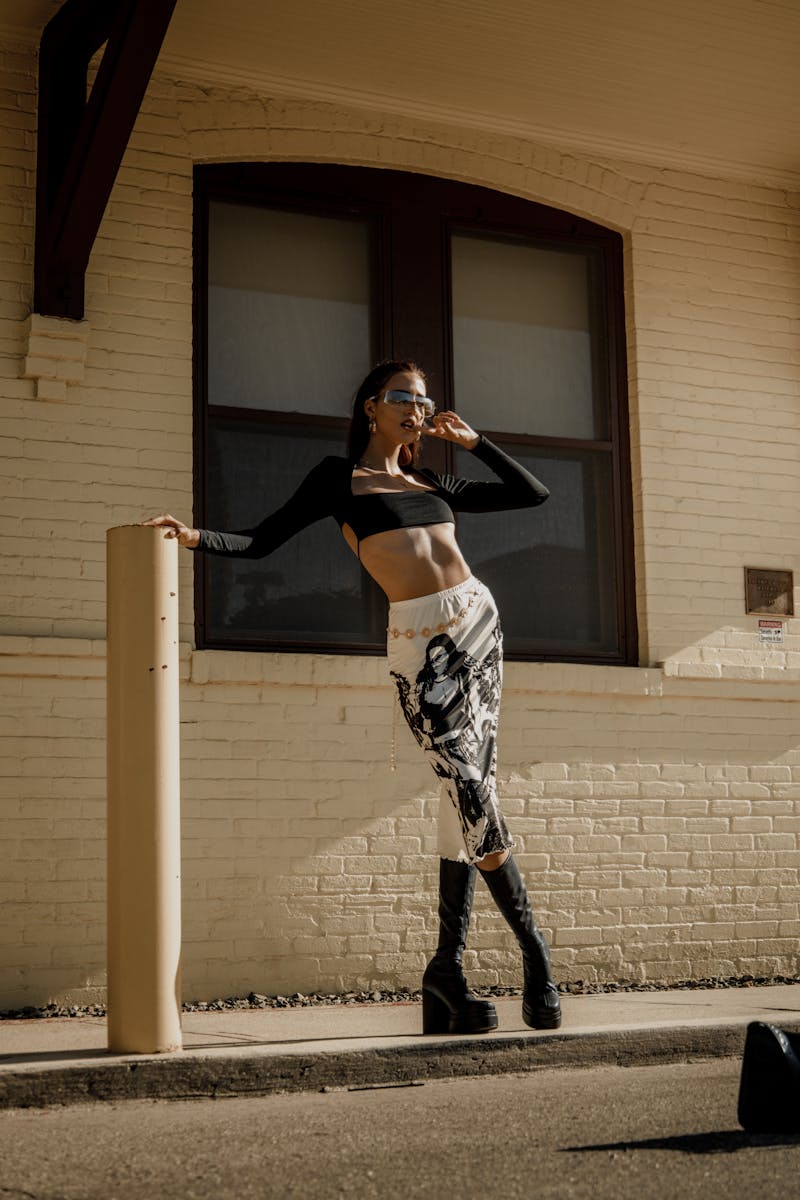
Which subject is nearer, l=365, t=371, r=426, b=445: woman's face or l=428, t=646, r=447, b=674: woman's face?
l=428, t=646, r=447, b=674: woman's face

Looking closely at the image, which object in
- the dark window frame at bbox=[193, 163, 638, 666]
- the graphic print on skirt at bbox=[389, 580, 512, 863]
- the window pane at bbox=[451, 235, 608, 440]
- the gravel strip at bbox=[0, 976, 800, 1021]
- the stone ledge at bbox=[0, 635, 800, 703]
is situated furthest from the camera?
the window pane at bbox=[451, 235, 608, 440]

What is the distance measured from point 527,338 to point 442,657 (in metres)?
3.08

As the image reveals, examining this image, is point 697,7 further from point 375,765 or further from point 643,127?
point 375,765

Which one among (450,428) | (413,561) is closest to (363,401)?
(450,428)

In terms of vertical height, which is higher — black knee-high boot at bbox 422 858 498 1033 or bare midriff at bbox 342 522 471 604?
bare midriff at bbox 342 522 471 604

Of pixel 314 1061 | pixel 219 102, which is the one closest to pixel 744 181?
pixel 219 102

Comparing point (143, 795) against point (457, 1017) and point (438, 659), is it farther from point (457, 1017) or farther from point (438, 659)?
point (457, 1017)

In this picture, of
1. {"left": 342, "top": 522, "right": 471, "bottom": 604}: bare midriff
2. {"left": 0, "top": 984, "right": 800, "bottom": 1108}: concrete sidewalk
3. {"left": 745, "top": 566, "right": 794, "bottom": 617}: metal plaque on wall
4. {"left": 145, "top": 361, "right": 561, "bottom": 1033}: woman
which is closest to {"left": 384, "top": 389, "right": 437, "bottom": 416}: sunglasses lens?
{"left": 145, "top": 361, "right": 561, "bottom": 1033}: woman

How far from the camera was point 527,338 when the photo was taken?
7477mm

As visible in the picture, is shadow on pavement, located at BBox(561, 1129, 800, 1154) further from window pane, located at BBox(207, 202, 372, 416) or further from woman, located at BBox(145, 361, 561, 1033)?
window pane, located at BBox(207, 202, 372, 416)

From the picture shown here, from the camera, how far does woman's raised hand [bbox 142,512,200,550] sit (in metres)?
4.59

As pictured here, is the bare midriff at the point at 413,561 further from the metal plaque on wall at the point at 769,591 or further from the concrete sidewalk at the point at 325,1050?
the metal plaque on wall at the point at 769,591

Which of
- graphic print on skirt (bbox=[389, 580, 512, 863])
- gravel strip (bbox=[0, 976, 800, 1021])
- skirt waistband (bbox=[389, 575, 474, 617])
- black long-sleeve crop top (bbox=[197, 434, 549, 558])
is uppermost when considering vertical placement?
black long-sleeve crop top (bbox=[197, 434, 549, 558])

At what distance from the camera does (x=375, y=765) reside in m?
6.63
